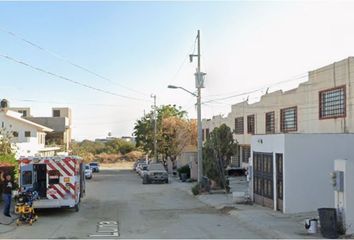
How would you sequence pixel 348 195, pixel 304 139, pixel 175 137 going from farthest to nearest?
pixel 175 137, pixel 304 139, pixel 348 195

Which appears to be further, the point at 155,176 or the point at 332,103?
the point at 155,176

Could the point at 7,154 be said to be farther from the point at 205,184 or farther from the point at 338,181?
the point at 338,181

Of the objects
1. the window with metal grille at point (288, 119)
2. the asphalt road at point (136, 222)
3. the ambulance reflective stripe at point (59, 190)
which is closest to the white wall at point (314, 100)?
the window with metal grille at point (288, 119)

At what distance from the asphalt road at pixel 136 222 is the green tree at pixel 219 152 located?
6.04 metres

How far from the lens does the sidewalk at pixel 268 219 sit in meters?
18.0

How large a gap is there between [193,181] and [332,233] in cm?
3583

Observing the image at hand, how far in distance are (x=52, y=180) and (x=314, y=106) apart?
20.4m

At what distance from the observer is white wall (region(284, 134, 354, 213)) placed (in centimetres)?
2348

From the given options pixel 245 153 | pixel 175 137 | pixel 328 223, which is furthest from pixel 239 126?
pixel 328 223

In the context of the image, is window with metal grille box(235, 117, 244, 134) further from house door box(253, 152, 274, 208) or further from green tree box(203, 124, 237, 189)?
house door box(253, 152, 274, 208)

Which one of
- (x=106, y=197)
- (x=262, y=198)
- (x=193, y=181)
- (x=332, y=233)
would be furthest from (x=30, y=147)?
(x=332, y=233)

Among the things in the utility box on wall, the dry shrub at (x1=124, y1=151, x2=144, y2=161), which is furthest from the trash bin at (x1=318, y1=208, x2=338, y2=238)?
the dry shrub at (x1=124, y1=151, x2=144, y2=161)

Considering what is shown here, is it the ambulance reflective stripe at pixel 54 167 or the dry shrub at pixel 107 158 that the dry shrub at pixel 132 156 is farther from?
the ambulance reflective stripe at pixel 54 167

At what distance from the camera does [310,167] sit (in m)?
23.6
